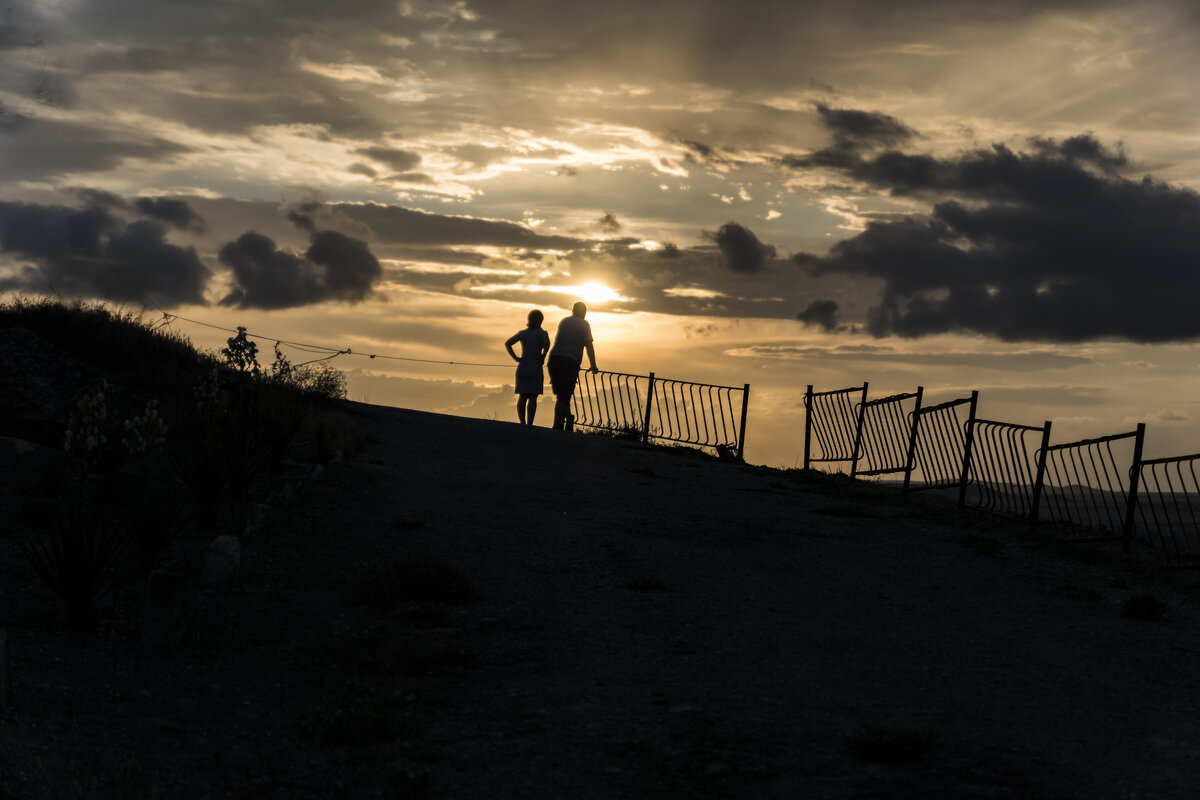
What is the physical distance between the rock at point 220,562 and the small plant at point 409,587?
1.00 meters

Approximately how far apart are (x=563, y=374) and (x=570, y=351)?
0.50 metres

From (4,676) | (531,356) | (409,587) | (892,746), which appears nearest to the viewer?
(892,746)

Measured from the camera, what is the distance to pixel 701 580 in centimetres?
877

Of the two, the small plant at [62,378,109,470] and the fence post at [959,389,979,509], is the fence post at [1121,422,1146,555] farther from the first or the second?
the small plant at [62,378,109,470]

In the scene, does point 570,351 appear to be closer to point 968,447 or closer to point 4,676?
point 968,447

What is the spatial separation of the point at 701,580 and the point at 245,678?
3.92 metres

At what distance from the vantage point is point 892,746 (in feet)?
16.3

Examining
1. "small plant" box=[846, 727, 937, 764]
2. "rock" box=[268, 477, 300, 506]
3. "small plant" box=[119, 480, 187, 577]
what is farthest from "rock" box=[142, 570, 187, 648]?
"small plant" box=[846, 727, 937, 764]

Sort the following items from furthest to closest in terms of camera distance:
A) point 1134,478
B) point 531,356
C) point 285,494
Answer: point 531,356
point 1134,478
point 285,494

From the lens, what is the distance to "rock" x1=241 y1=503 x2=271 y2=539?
372 inches

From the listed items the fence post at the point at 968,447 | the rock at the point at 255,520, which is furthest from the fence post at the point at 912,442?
the rock at the point at 255,520

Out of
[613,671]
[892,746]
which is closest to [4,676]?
[613,671]

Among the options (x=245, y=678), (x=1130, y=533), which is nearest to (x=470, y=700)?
(x=245, y=678)

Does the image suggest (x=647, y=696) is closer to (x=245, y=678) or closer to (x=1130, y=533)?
(x=245, y=678)
